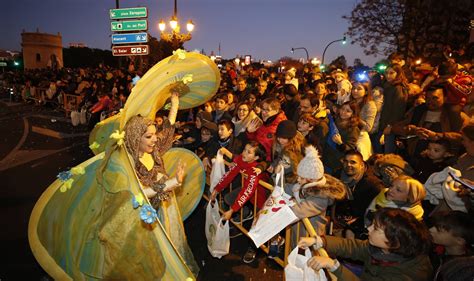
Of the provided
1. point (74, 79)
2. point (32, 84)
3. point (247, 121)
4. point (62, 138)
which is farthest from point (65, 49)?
point (247, 121)

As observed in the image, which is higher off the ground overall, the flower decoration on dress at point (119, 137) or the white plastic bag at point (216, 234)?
the flower decoration on dress at point (119, 137)

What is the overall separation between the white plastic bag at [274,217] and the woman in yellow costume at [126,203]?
782mm

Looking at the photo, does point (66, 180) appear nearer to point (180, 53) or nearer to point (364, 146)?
point (180, 53)

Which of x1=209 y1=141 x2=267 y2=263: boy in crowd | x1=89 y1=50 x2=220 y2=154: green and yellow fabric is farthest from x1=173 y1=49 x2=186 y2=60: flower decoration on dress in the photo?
x1=209 y1=141 x2=267 y2=263: boy in crowd

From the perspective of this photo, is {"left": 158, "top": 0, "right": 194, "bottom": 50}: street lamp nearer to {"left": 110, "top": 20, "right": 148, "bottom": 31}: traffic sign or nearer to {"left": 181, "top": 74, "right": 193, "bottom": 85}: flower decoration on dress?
{"left": 110, "top": 20, "right": 148, "bottom": 31}: traffic sign

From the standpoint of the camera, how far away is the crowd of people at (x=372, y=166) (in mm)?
2460

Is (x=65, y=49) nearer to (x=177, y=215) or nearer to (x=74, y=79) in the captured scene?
(x=74, y=79)

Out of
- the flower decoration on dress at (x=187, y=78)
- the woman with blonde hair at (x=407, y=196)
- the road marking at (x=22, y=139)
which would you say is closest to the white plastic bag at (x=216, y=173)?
the flower decoration on dress at (x=187, y=78)

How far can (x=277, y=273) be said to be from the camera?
4.31 meters

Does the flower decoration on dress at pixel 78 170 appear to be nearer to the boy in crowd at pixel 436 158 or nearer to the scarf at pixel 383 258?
the scarf at pixel 383 258

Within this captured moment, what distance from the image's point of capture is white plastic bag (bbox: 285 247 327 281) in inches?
100

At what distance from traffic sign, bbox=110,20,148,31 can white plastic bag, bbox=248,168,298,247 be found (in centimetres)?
1311

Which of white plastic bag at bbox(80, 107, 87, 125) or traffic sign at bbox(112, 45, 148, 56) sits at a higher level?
traffic sign at bbox(112, 45, 148, 56)

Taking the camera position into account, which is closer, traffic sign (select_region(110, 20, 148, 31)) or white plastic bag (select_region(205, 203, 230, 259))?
white plastic bag (select_region(205, 203, 230, 259))
